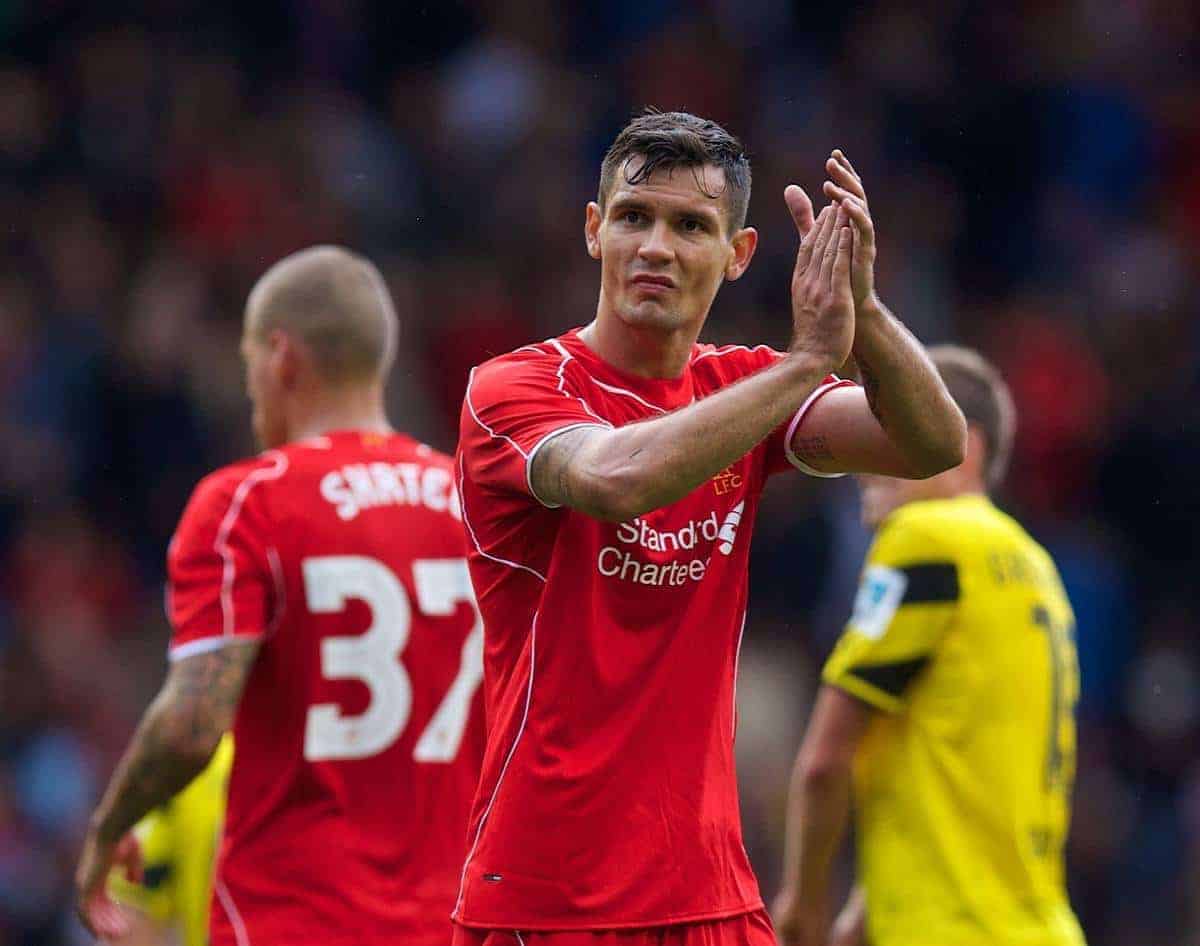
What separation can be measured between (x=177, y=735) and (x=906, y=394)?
2.14 metres

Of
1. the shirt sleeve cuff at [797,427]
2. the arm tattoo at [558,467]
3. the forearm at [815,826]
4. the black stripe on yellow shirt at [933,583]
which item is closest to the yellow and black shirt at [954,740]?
the black stripe on yellow shirt at [933,583]

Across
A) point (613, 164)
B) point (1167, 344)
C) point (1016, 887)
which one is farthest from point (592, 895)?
point (1167, 344)

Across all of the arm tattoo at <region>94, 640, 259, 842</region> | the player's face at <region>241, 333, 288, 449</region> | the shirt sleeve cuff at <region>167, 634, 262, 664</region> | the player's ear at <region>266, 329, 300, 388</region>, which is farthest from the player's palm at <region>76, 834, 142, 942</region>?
the player's ear at <region>266, 329, 300, 388</region>

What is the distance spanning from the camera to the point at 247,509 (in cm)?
544

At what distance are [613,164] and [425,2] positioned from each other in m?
11.0

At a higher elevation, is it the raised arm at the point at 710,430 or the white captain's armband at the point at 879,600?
the raised arm at the point at 710,430

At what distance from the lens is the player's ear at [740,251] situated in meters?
4.50

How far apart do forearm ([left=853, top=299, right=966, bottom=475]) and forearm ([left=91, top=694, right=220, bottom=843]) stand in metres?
2.04

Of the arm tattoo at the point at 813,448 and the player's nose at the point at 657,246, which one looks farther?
the arm tattoo at the point at 813,448

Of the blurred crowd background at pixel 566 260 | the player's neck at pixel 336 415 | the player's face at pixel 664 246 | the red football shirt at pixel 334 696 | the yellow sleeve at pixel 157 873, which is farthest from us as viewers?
the blurred crowd background at pixel 566 260

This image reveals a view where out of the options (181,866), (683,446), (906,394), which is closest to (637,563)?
(683,446)

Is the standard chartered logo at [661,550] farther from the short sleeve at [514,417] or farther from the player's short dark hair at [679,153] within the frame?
the player's short dark hair at [679,153]

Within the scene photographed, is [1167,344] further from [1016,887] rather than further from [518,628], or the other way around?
[518,628]

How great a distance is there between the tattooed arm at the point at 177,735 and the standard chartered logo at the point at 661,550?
4.96 feet
